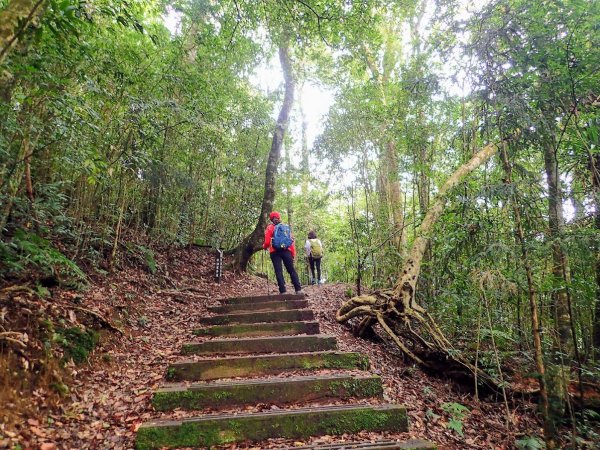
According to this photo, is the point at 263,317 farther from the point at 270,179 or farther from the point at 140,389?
the point at 270,179

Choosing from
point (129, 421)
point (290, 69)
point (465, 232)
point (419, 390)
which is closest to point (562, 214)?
point (465, 232)

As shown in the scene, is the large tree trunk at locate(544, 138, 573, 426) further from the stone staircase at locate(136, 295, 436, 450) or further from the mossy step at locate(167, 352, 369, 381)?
the mossy step at locate(167, 352, 369, 381)

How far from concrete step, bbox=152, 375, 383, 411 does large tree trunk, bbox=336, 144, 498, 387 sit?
68.3 inches

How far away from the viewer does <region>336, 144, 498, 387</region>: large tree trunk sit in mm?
5262

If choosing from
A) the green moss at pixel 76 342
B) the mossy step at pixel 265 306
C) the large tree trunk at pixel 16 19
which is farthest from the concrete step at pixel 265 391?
the large tree trunk at pixel 16 19

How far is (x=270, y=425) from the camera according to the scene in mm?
3281

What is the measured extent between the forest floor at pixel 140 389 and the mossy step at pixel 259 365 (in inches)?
14.3

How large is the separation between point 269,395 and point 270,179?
7.42 m

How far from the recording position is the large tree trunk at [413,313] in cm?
526

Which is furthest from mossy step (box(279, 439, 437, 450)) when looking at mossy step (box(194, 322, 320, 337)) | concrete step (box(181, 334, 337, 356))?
mossy step (box(194, 322, 320, 337))

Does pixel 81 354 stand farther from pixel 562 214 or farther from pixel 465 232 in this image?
pixel 562 214

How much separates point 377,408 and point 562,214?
2997 millimetres

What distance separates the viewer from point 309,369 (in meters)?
4.35

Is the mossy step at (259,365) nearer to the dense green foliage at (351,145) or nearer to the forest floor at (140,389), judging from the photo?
the forest floor at (140,389)
